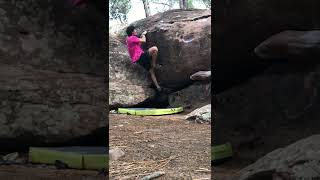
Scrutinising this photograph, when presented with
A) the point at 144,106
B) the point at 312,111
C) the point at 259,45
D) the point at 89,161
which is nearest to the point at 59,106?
the point at 89,161

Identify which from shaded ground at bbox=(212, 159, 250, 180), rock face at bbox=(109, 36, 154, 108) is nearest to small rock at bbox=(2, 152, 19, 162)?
shaded ground at bbox=(212, 159, 250, 180)

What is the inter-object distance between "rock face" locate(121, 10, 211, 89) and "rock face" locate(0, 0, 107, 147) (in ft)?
12.0

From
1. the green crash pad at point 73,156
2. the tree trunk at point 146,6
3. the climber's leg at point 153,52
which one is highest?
the tree trunk at point 146,6

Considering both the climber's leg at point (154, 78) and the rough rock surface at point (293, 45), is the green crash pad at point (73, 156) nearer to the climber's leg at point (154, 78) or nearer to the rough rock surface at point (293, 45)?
the rough rock surface at point (293, 45)

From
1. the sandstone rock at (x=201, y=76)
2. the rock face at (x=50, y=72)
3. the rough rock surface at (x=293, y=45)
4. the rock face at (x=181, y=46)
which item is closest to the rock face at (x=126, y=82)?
the rock face at (x=181, y=46)

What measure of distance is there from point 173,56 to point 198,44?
333 mm

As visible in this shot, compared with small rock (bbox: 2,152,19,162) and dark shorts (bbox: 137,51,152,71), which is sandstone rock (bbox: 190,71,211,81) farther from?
small rock (bbox: 2,152,19,162)

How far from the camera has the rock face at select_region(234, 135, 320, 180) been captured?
1.30 meters

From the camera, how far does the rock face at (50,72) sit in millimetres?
1542

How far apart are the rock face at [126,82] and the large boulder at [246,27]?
11.8 feet

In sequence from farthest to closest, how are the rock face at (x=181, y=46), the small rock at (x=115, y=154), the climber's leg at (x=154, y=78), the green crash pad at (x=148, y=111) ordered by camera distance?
1. the climber's leg at (x=154, y=78)
2. the rock face at (x=181, y=46)
3. the green crash pad at (x=148, y=111)
4. the small rock at (x=115, y=154)

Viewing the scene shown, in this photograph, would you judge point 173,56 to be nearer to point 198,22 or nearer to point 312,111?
point 198,22

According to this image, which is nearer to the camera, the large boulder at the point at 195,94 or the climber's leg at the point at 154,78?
the large boulder at the point at 195,94

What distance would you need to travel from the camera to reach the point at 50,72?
5.16 ft
